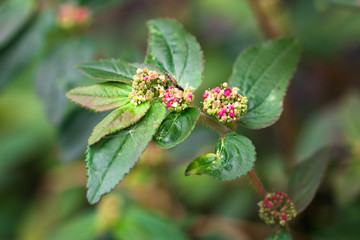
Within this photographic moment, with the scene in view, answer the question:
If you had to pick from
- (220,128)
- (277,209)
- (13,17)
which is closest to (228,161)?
(220,128)

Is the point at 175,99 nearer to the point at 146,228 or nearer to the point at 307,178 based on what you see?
the point at 307,178

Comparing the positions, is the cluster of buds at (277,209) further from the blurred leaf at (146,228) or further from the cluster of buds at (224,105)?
the blurred leaf at (146,228)


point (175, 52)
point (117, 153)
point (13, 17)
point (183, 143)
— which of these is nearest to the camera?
point (117, 153)

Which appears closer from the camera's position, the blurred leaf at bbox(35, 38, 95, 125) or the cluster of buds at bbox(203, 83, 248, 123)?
the cluster of buds at bbox(203, 83, 248, 123)

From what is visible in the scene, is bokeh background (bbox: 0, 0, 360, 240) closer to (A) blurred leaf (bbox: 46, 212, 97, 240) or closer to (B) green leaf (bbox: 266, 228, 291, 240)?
(A) blurred leaf (bbox: 46, 212, 97, 240)

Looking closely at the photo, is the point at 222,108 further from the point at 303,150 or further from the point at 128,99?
the point at 303,150

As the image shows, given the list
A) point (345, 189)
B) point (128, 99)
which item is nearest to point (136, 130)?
point (128, 99)

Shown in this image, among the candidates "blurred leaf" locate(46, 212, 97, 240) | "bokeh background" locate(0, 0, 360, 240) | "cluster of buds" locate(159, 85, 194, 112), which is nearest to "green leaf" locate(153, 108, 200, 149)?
"cluster of buds" locate(159, 85, 194, 112)
